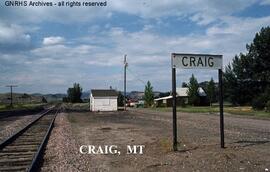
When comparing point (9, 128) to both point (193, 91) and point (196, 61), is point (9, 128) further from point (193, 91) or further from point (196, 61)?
point (193, 91)

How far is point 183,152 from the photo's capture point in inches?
499

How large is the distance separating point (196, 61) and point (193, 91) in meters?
83.9

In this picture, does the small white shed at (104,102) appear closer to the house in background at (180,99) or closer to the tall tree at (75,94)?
the house in background at (180,99)

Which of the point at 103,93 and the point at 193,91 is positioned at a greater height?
the point at 193,91

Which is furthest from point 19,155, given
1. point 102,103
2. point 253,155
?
point 102,103

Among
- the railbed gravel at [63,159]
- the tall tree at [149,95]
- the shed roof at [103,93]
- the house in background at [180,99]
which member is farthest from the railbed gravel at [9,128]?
the house in background at [180,99]

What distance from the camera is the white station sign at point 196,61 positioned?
1274cm

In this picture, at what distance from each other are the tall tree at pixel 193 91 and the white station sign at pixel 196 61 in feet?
271

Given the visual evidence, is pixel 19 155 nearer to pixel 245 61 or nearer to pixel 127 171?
pixel 127 171

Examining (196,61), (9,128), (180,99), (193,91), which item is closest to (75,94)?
(180,99)

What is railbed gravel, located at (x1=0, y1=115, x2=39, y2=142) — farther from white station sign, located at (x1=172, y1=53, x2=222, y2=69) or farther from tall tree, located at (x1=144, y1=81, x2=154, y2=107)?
tall tree, located at (x1=144, y1=81, x2=154, y2=107)

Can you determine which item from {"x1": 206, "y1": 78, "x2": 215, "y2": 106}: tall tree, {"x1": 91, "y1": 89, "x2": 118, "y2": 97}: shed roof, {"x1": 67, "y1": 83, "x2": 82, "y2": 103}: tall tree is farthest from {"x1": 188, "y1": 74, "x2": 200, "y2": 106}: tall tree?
{"x1": 67, "y1": 83, "x2": 82, "y2": 103}: tall tree

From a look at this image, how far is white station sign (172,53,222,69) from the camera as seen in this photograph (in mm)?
12742

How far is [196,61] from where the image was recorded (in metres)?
13.0
